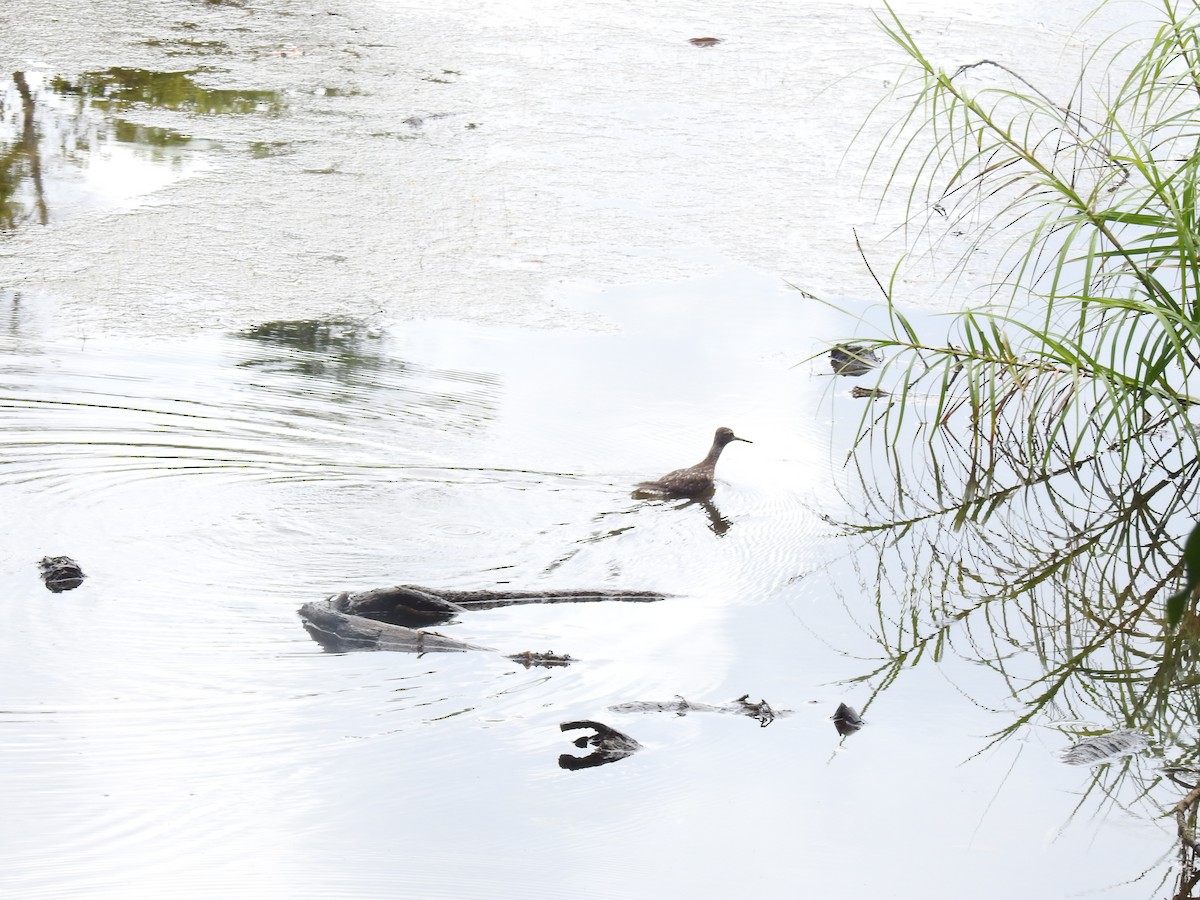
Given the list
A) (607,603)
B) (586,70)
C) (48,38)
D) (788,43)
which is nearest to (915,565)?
(607,603)

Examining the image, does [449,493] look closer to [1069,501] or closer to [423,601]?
[423,601]

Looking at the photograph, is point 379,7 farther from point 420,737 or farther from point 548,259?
point 420,737

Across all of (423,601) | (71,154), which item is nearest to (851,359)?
(423,601)

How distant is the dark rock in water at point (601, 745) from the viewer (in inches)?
128

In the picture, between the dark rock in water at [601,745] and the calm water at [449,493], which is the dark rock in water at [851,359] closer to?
the calm water at [449,493]

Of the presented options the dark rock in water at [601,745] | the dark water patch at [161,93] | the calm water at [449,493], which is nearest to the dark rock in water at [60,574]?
the calm water at [449,493]

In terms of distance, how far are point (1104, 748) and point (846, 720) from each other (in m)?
0.63

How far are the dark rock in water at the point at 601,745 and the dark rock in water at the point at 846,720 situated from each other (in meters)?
0.53

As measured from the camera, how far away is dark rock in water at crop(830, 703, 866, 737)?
347cm

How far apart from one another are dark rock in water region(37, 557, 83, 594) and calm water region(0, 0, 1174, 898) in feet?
0.24

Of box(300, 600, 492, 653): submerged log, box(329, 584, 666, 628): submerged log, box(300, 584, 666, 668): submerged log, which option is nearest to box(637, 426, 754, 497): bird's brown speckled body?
box(300, 584, 666, 668): submerged log

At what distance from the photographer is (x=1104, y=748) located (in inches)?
135

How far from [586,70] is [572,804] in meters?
7.70

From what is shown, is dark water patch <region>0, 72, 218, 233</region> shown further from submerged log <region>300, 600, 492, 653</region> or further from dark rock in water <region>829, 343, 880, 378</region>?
submerged log <region>300, 600, 492, 653</region>
